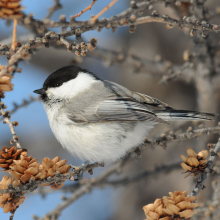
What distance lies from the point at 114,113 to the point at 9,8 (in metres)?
1.15

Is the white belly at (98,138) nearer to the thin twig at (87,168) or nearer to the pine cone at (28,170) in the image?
the thin twig at (87,168)

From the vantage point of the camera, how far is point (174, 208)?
975 millimetres

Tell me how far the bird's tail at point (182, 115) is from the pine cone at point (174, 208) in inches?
29.9

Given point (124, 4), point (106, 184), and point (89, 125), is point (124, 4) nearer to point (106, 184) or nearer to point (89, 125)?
point (89, 125)

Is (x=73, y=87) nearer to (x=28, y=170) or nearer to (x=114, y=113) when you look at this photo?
(x=114, y=113)

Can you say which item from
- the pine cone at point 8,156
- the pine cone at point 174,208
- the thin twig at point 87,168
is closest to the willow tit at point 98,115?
the thin twig at point 87,168

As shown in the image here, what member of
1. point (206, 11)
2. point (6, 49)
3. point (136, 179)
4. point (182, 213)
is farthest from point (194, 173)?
point (206, 11)

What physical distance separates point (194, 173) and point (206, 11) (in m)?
1.08

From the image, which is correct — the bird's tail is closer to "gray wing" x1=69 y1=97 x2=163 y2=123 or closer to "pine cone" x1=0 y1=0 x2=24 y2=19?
"gray wing" x1=69 y1=97 x2=163 y2=123

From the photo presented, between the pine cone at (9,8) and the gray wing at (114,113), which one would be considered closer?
the pine cone at (9,8)

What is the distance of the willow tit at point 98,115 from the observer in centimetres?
175

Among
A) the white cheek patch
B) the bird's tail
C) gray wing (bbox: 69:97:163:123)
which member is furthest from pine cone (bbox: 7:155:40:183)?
the bird's tail

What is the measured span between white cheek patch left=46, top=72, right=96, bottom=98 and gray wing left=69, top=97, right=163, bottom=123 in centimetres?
19

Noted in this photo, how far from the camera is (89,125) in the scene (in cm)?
180
